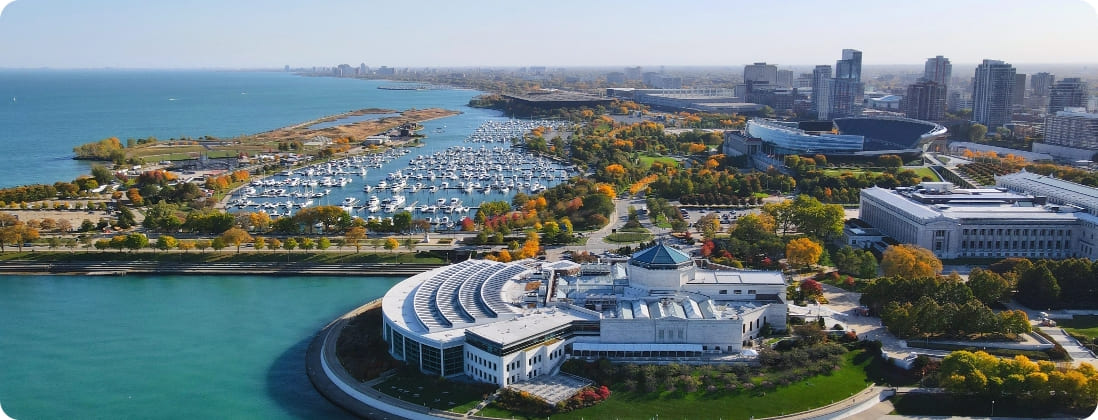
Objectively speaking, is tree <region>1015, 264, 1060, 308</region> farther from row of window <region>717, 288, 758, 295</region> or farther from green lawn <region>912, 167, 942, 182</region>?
green lawn <region>912, 167, 942, 182</region>

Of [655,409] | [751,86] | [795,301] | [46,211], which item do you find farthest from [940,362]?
[751,86]

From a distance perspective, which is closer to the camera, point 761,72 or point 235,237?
point 235,237

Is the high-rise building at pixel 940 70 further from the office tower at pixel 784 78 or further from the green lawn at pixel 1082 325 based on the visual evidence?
the green lawn at pixel 1082 325

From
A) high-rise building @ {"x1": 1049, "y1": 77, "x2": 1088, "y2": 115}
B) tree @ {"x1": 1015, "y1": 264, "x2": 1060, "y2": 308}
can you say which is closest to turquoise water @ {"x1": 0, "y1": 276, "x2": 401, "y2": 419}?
tree @ {"x1": 1015, "y1": 264, "x2": 1060, "y2": 308}

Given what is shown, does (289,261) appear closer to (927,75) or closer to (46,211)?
(46,211)

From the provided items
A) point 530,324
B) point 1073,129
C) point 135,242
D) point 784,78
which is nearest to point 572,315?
point 530,324

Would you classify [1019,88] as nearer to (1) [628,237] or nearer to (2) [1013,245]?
(2) [1013,245]

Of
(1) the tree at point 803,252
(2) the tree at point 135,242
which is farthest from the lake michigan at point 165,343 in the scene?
(1) the tree at point 803,252
